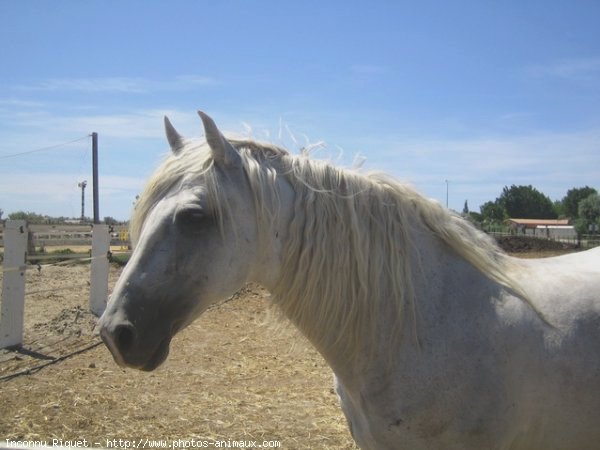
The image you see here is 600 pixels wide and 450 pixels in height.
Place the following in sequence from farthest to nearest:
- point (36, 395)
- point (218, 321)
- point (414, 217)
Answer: point (218, 321) < point (36, 395) < point (414, 217)

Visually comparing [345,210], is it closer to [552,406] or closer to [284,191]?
[284,191]

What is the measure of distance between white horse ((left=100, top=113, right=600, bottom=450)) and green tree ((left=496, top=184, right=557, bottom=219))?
90.2 meters

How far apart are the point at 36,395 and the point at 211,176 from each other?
4377mm

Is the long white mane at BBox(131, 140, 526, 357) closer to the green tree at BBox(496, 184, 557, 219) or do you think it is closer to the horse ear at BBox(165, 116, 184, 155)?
the horse ear at BBox(165, 116, 184, 155)

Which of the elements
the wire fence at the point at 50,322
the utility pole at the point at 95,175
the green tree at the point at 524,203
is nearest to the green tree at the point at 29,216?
the utility pole at the point at 95,175

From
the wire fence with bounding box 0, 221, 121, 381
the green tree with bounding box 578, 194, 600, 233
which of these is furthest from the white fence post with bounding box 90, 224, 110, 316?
the green tree with bounding box 578, 194, 600, 233

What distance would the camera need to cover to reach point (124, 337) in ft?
5.49

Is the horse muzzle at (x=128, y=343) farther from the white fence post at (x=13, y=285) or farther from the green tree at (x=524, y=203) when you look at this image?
the green tree at (x=524, y=203)

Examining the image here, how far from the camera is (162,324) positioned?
5.75ft

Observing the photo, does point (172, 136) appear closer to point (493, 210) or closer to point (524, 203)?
point (493, 210)

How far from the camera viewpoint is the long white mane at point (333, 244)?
197 cm

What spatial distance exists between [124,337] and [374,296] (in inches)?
39.7

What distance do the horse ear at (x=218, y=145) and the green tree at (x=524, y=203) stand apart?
90766 mm

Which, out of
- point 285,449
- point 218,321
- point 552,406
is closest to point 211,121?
point 552,406
